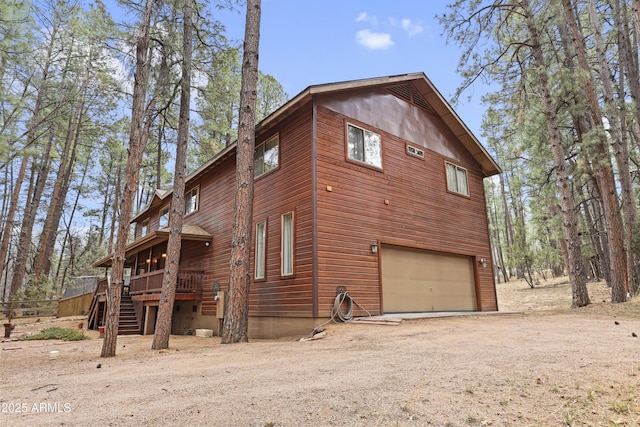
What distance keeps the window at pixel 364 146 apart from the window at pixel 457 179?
355 cm

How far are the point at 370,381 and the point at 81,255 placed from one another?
1350 inches

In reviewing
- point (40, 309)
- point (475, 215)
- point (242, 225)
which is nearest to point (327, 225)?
point (242, 225)

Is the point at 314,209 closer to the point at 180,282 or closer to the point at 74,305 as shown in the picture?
the point at 180,282

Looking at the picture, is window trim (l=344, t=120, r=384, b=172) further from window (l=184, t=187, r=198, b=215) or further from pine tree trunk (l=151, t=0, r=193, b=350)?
window (l=184, t=187, r=198, b=215)

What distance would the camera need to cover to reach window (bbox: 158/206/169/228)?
16.5 metres

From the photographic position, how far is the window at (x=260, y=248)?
9.84 metres

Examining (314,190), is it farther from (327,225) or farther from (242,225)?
(242,225)

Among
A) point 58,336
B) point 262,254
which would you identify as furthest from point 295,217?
point 58,336

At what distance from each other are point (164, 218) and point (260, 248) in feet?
29.2

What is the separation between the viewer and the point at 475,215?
42.4 feet

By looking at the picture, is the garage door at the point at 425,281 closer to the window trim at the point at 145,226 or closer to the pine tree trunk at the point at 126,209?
the pine tree trunk at the point at 126,209

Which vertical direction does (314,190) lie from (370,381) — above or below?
above

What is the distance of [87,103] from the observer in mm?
19406

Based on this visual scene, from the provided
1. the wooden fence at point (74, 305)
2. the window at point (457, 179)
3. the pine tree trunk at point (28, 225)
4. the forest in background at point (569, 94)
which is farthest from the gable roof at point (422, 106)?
the wooden fence at point (74, 305)
